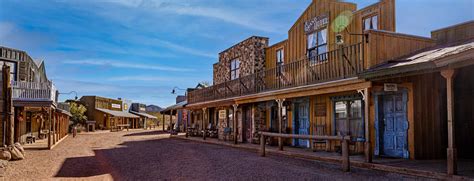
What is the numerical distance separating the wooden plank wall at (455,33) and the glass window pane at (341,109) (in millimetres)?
3669

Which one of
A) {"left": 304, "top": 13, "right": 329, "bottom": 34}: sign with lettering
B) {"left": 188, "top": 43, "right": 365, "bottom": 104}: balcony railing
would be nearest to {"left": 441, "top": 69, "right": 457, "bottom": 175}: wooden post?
{"left": 188, "top": 43, "right": 365, "bottom": 104}: balcony railing

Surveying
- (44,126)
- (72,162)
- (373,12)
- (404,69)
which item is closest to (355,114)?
(373,12)

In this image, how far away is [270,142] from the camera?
59.4 ft

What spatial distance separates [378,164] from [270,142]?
8363mm

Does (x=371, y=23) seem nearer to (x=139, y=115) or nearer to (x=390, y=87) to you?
(x=390, y=87)

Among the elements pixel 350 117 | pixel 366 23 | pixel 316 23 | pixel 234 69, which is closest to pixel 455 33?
pixel 366 23

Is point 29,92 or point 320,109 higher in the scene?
point 29,92

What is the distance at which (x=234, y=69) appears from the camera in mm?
22828

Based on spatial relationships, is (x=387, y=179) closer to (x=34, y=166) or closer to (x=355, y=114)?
(x=355, y=114)

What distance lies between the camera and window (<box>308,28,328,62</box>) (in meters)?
14.8

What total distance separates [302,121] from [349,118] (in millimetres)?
3089

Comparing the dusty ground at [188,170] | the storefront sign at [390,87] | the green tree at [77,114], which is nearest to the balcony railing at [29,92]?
the dusty ground at [188,170]

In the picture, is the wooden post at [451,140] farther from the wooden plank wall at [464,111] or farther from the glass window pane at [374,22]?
the glass window pane at [374,22]

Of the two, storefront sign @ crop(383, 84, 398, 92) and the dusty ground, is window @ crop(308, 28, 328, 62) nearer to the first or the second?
storefront sign @ crop(383, 84, 398, 92)
